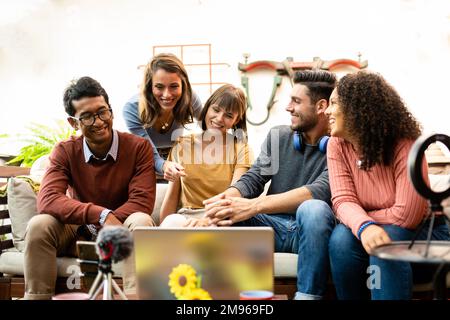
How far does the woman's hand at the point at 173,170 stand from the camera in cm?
234

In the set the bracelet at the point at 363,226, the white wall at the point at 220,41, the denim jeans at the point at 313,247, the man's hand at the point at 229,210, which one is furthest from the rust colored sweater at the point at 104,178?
the white wall at the point at 220,41

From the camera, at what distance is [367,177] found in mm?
1960

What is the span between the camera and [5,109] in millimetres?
4598

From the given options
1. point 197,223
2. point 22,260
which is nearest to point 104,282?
point 197,223

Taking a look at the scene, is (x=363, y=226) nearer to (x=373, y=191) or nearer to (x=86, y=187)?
(x=373, y=191)

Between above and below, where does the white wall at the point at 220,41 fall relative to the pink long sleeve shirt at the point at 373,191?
above

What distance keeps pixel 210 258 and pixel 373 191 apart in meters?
0.76

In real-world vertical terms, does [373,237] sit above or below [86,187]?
below

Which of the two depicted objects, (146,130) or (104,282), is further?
(146,130)

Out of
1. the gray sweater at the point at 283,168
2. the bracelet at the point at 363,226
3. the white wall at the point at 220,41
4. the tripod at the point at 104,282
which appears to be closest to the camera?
the tripod at the point at 104,282

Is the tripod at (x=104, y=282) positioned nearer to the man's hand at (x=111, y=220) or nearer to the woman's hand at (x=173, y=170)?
the man's hand at (x=111, y=220)

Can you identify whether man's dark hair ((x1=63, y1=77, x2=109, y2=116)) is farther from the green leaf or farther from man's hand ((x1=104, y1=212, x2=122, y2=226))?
the green leaf

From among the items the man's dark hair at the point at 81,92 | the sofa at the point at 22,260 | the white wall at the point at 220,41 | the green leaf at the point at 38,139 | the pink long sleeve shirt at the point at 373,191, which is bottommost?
the sofa at the point at 22,260

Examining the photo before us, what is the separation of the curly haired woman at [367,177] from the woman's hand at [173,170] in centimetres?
65
